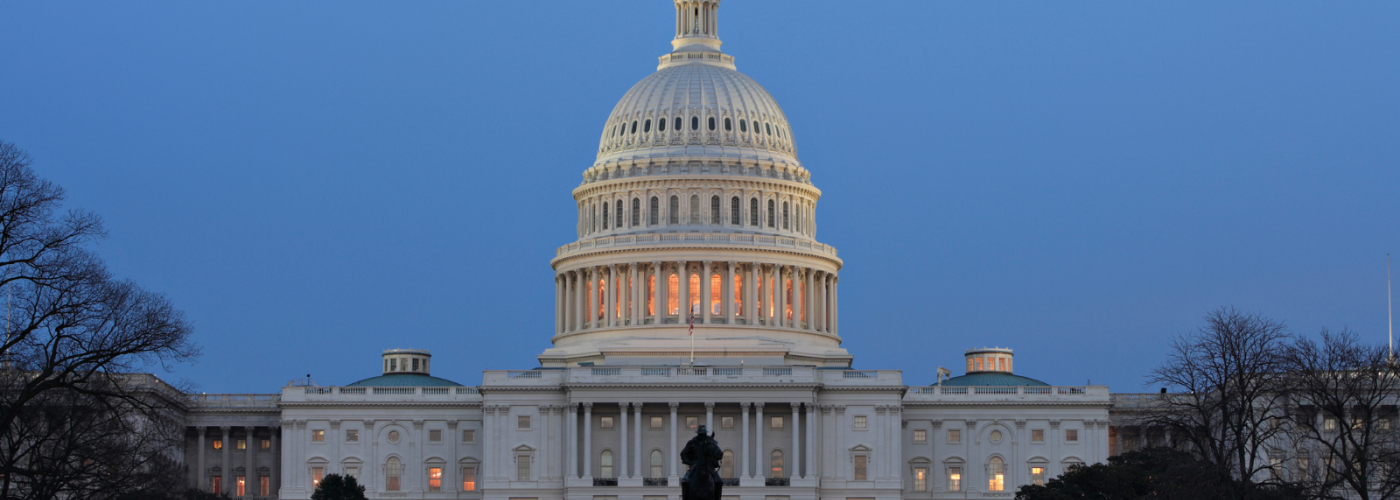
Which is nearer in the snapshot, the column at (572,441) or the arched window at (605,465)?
the column at (572,441)

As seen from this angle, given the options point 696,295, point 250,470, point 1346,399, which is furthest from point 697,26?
point 1346,399

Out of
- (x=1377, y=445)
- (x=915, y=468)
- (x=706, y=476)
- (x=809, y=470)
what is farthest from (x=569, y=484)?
(x=706, y=476)

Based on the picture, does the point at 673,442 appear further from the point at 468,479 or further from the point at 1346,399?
the point at 1346,399

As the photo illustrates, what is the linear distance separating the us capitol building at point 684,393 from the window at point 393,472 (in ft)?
0.48

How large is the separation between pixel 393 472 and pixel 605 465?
15.0m

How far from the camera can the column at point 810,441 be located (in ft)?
476

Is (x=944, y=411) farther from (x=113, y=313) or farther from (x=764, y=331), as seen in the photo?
(x=113, y=313)

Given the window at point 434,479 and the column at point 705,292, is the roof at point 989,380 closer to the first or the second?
the column at point 705,292

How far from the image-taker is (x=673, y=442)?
145500 mm

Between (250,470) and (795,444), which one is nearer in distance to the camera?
(795,444)

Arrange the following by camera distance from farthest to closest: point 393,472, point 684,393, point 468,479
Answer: point 468,479
point 393,472
point 684,393

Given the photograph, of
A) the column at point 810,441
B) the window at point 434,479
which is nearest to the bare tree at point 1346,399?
the column at point 810,441

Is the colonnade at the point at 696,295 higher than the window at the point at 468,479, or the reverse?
the colonnade at the point at 696,295

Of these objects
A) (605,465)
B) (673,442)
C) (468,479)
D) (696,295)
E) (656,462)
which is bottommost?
(468,479)
